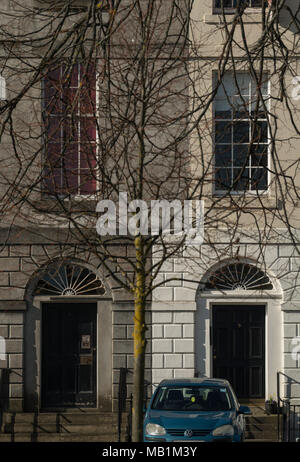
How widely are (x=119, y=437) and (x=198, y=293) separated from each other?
157 inches

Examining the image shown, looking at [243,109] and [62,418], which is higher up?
[243,109]

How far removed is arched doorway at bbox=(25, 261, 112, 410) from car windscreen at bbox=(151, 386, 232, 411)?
3899mm

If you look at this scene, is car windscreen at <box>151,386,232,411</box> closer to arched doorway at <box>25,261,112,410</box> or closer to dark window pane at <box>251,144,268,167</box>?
arched doorway at <box>25,261,112,410</box>

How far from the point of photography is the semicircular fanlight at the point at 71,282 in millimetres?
19125

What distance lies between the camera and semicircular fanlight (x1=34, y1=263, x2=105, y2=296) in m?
19.1

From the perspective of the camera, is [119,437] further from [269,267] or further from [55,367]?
[269,267]

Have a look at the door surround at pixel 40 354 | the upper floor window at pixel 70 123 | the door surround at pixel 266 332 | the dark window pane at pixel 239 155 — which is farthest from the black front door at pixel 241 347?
the upper floor window at pixel 70 123

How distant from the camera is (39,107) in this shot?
18.5m

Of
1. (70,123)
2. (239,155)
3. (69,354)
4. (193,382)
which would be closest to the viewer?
(70,123)

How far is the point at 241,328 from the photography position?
19.4m

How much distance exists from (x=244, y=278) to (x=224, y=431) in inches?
229

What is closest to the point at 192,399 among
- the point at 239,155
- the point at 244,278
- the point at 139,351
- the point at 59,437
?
the point at 139,351

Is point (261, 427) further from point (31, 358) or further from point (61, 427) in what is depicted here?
point (31, 358)

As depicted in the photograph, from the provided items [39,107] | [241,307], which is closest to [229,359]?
[241,307]
